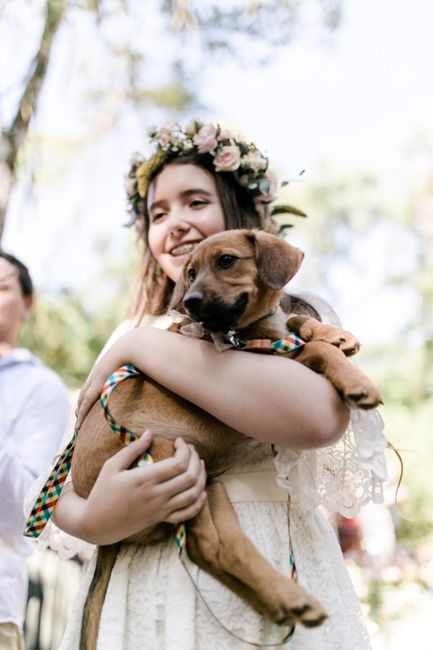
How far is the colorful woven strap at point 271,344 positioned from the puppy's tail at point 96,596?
0.59 metres

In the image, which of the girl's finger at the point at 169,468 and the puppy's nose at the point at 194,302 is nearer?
the girl's finger at the point at 169,468

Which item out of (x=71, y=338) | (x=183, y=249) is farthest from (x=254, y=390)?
(x=71, y=338)

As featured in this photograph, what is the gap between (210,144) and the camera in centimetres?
266

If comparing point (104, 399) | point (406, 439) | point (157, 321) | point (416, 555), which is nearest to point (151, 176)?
point (157, 321)

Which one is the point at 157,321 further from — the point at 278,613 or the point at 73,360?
the point at 73,360

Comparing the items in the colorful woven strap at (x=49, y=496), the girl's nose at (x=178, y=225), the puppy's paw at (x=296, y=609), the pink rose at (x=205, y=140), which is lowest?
the colorful woven strap at (x=49, y=496)

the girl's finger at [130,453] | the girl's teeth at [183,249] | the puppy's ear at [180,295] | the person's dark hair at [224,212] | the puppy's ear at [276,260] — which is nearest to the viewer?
the girl's finger at [130,453]

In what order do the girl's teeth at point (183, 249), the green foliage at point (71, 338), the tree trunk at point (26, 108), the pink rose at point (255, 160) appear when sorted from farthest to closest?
1. the green foliage at point (71, 338)
2. the tree trunk at point (26, 108)
3. the pink rose at point (255, 160)
4. the girl's teeth at point (183, 249)

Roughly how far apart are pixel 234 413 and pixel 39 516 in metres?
0.66

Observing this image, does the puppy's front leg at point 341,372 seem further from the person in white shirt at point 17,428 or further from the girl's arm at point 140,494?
the person in white shirt at point 17,428

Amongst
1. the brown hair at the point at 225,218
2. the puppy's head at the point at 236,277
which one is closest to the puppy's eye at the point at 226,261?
the puppy's head at the point at 236,277

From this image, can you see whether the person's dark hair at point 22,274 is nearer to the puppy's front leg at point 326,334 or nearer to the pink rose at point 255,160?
the pink rose at point 255,160

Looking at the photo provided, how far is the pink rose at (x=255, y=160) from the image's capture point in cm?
271

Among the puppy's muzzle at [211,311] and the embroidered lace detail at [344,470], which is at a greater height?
the puppy's muzzle at [211,311]
